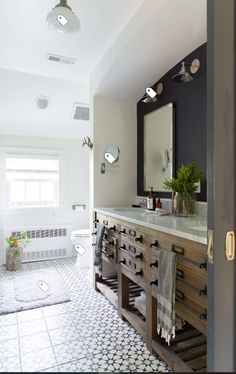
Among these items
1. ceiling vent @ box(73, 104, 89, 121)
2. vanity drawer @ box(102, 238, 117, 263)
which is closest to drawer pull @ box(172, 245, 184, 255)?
vanity drawer @ box(102, 238, 117, 263)

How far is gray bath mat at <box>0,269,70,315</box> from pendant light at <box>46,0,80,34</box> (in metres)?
2.31

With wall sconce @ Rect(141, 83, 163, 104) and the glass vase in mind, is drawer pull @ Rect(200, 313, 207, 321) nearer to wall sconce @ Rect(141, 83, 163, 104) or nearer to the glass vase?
the glass vase

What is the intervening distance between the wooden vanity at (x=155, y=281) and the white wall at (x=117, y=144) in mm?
366

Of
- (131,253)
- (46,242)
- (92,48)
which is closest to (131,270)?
(131,253)

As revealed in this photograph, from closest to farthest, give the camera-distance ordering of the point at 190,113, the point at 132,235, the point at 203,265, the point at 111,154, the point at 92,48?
the point at 203,265 < the point at 132,235 < the point at 190,113 < the point at 92,48 < the point at 111,154

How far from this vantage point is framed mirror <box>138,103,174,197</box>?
2447mm

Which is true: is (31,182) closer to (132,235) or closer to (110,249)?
(110,249)

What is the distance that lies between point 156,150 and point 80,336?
1845 mm

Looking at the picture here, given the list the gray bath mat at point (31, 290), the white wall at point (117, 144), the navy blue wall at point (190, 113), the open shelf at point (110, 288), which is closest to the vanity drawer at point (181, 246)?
the navy blue wall at point (190, 113)

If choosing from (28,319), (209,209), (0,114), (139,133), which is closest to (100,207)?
(139,133)

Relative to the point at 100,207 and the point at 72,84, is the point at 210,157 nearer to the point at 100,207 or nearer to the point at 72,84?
the point at 100,207

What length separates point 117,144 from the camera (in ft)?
9.45

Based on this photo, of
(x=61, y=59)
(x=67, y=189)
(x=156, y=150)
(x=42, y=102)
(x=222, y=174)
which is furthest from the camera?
(x=67, y=189)

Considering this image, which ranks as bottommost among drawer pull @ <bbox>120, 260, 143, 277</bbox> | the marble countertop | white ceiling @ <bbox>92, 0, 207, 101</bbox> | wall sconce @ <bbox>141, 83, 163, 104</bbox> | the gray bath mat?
the gray bath mat
